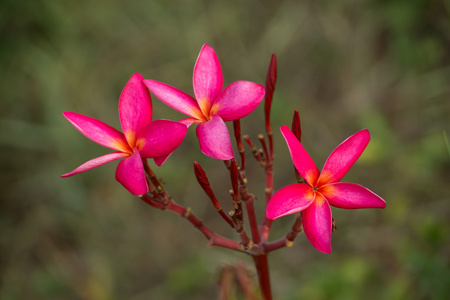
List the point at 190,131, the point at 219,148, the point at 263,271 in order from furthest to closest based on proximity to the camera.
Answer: the point at 190,131 < the point at 263,271 < the point at 219,148

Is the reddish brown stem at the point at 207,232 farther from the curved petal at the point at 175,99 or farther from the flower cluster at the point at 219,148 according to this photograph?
the curved petal at the point at 175,99

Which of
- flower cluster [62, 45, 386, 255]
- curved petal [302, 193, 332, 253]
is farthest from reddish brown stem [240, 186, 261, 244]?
curved petal [302, 193, 332, 253]

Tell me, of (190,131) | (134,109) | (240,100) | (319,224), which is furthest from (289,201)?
(190,131)

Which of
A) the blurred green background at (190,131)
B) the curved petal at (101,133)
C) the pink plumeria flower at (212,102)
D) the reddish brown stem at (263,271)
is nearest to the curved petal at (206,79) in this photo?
the pink plumeria flower at (212,102)

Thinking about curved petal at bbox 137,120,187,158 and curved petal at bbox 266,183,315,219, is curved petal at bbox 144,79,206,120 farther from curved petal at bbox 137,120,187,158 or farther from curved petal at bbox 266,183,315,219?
curved petal at bbox 266,183,315,219

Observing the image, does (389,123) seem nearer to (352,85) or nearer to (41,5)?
(352,85)

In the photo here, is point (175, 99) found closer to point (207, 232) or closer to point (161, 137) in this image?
point (161, 137)

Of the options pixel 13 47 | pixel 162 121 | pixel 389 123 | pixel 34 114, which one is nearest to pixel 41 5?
pixel 13 47

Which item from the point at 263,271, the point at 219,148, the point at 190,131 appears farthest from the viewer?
the point at 190,131
